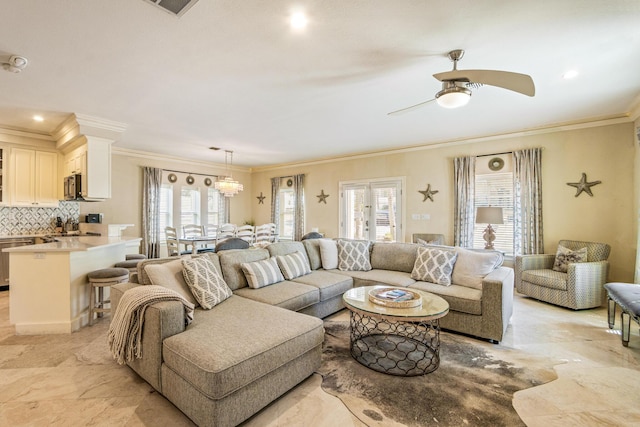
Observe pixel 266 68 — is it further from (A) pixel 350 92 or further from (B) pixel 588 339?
(B) pixel 588 339

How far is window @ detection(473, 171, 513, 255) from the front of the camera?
16.4 ft

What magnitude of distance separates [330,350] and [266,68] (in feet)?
9.26

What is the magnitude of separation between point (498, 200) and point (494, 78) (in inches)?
139

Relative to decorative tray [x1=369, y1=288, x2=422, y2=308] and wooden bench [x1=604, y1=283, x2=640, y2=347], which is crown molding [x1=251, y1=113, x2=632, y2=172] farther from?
decorative tray [x1=369, y1=288, x2=422, y2=308]

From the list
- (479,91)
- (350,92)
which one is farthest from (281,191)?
(479,91)

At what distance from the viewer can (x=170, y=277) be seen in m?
2.55

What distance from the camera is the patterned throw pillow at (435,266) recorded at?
3.50 meters

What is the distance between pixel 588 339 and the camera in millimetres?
2996

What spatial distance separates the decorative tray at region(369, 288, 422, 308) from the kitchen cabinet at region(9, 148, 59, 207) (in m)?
6.20

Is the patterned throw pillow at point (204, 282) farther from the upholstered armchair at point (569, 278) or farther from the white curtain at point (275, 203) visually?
the white curtain at point (275, 203)

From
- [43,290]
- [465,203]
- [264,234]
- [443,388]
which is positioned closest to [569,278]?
[465,203]

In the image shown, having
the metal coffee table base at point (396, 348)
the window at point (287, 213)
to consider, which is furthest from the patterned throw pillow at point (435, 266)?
the window at point (287, 213)

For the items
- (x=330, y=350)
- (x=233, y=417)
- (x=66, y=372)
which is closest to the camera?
(x=233, y=417)

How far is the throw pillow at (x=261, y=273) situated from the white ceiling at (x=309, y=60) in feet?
6.66
